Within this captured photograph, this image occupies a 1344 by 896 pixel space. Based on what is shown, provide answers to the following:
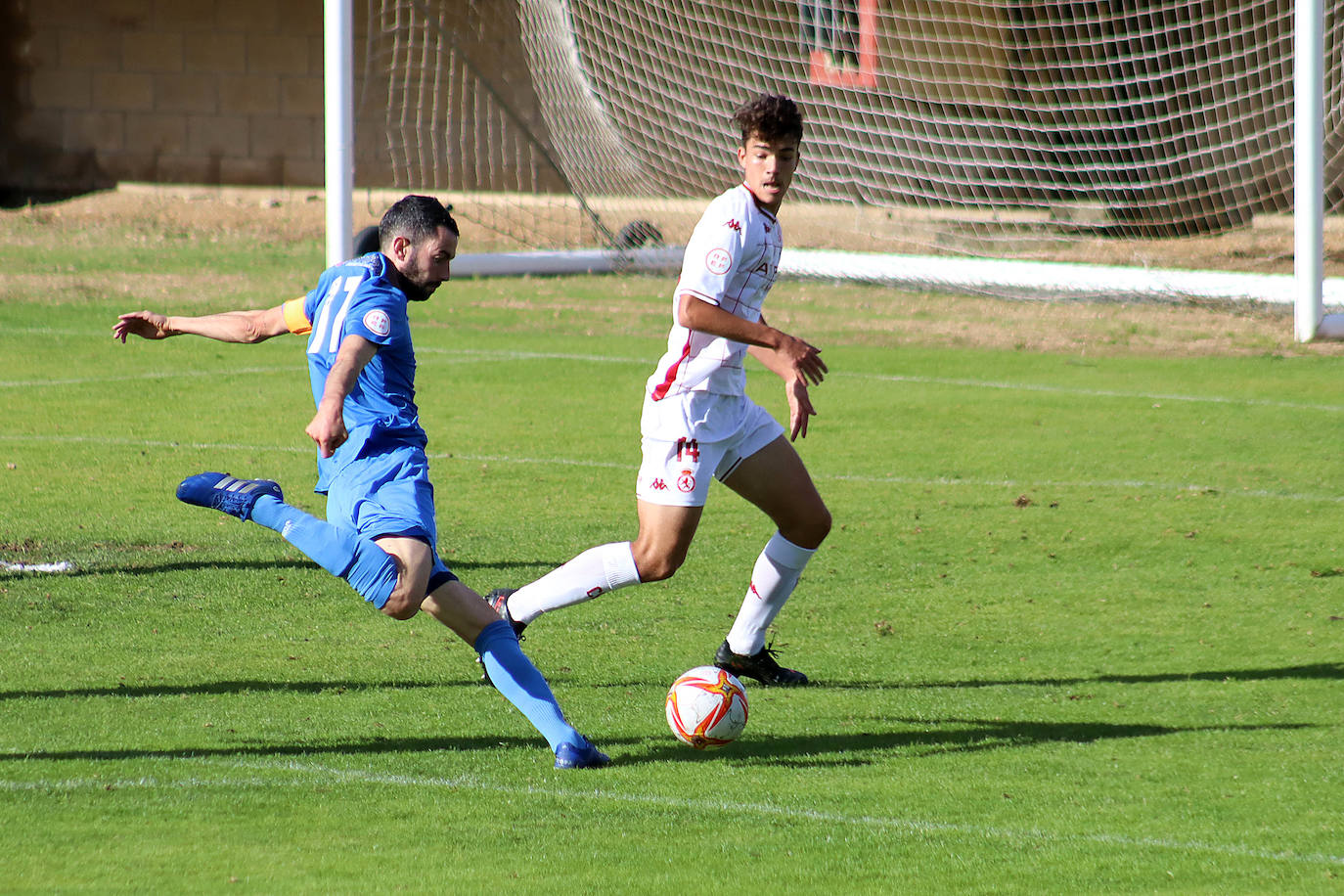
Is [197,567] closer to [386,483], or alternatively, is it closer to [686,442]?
[386,483]

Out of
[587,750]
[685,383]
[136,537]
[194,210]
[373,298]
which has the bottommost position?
[194,210]

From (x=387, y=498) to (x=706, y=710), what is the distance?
1.16 metres

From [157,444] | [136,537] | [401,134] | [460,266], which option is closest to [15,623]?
[136,537]

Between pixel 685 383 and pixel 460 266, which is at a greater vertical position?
pixel 685 383

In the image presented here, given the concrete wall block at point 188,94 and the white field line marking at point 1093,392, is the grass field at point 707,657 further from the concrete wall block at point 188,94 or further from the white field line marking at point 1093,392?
the concrete wall block at point 188,94

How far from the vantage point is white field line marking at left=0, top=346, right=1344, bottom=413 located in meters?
12.0

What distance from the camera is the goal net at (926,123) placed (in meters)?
18.3

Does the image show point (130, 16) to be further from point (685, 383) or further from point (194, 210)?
point (685, 383)

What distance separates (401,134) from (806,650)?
62.3 feet

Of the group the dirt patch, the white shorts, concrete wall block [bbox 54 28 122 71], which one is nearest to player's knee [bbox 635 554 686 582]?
the white shorts

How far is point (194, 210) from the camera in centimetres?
2406

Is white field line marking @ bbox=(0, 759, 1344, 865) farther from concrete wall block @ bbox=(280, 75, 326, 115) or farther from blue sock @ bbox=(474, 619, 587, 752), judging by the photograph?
concrete wall block @ bbox=(280, 75, 326, 115)

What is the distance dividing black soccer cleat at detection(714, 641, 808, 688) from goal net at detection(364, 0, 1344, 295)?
11.1m

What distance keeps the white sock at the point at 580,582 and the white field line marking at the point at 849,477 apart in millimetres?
3994
